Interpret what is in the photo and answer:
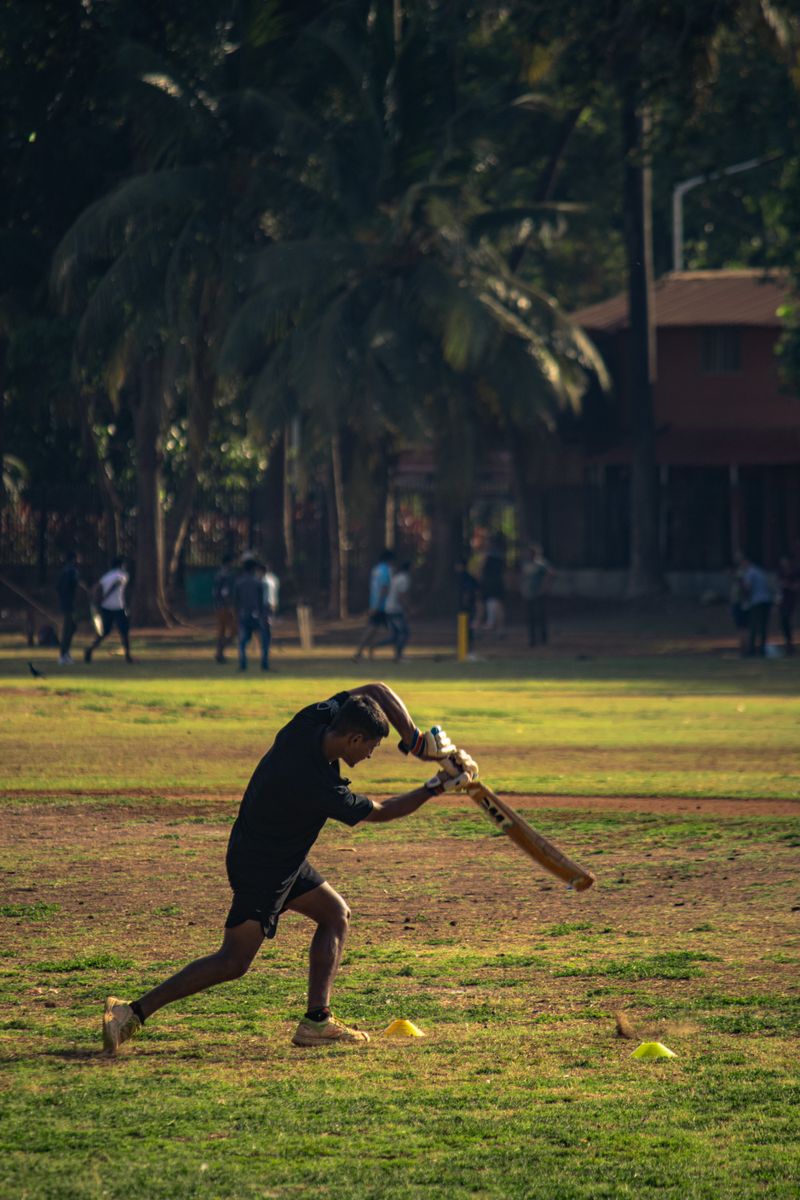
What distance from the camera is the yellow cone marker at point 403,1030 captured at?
311 inches

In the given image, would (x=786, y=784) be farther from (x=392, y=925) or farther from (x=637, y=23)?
(x=637, y=23)

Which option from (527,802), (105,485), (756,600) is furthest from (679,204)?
(527,802)

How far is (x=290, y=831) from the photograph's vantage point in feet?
24.9

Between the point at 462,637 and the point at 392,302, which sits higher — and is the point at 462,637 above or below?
below

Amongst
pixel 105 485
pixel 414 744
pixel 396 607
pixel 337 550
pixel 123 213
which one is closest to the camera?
pixel 414 744

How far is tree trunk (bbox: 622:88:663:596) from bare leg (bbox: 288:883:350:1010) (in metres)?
34.9

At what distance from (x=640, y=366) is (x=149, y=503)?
38.2 ft

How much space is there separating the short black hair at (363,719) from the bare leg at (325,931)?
980 millimetres

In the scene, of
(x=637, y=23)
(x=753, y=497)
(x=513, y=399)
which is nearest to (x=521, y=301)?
(x=513, y=399)

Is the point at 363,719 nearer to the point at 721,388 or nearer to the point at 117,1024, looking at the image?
the point at 117,1024

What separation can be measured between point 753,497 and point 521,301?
9982 mm

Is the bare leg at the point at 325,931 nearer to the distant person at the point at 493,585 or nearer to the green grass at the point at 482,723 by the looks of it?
the green grass at the point at 482,723

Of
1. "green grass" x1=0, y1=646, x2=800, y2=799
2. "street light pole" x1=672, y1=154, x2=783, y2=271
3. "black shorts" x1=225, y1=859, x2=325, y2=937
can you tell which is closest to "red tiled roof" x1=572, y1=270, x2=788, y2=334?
"street light pole" x1=672, y1=154, x2=783, y2=271

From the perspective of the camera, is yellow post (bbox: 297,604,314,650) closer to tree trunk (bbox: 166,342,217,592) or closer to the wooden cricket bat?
tree trunk (bbox: 166,342,217,592)
